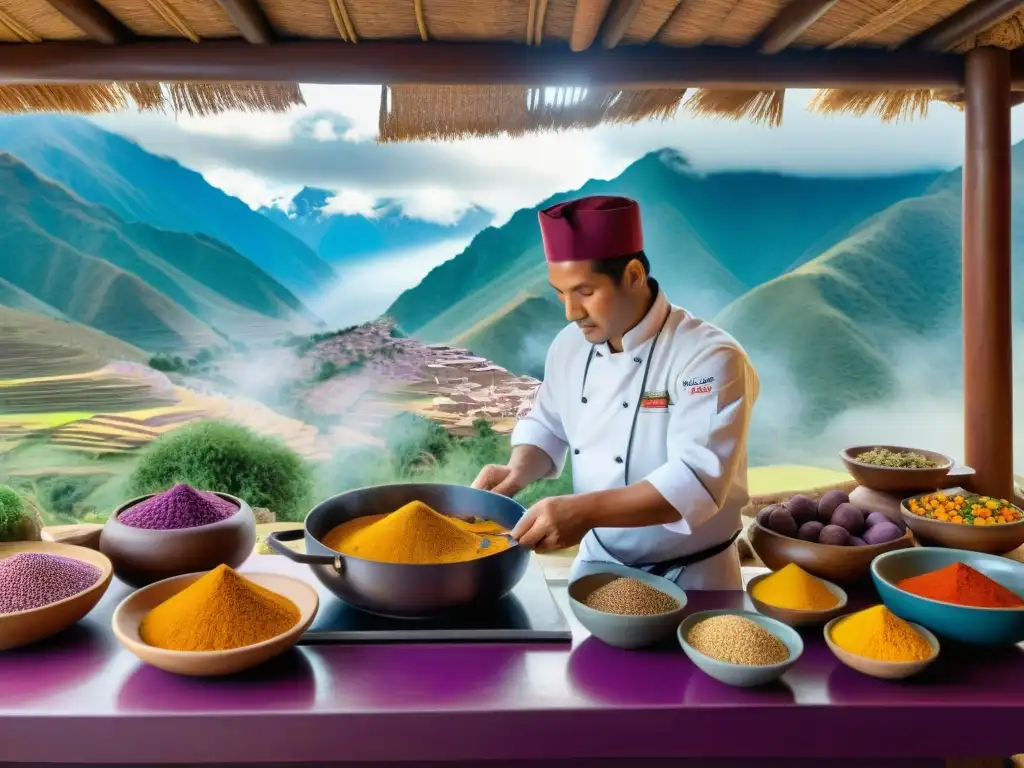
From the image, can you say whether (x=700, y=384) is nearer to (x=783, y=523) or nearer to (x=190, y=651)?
(x=783, y=523)

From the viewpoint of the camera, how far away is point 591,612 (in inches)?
56.2

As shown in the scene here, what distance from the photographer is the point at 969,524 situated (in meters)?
1.98

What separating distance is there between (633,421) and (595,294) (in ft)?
1.13

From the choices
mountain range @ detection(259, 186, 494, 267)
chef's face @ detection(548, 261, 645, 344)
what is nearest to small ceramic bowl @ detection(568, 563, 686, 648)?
chef's face @ detection(548, 261, 645, 344)

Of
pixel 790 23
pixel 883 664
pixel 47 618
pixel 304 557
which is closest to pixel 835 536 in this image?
pixel 883 664

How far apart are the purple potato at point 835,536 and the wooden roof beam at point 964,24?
6.34 feet

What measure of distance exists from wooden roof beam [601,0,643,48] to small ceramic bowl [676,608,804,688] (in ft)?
6.28

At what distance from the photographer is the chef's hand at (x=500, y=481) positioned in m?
2.02

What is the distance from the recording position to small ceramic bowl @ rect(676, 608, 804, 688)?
4.19 ft

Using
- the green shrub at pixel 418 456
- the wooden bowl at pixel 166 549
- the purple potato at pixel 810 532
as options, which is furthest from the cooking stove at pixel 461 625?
the green shrub at pixel 418 456

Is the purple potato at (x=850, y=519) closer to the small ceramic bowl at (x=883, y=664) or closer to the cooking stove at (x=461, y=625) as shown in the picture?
the small ceramic bowl at (x=883, y=664)

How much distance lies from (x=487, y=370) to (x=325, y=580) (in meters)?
4.64

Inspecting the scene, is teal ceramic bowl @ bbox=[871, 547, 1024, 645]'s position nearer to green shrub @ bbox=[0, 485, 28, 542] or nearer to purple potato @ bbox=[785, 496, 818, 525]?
purple potato @ bbox=[785, 496, 818, 525]

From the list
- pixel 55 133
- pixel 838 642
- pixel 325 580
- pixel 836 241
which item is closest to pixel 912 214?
pixel 836 241
